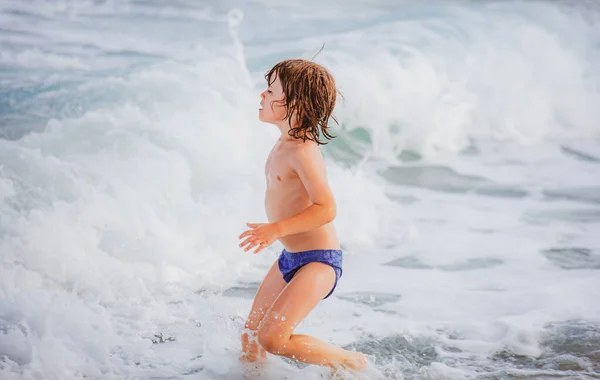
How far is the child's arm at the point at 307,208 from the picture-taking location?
2061 millimetres

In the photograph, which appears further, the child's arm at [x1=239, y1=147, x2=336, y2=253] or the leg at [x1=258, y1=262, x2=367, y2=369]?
the leg at [x1=258, y1=262, x2=367, y2=369]

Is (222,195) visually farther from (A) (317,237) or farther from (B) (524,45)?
(B) (524,45)

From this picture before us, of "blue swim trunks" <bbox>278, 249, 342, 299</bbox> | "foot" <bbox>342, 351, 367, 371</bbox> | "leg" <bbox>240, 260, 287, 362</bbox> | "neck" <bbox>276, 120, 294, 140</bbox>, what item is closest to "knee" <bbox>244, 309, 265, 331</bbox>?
"leg" <bbox>240, 260, 287, 362</bbox>

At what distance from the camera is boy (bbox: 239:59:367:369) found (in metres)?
2.15

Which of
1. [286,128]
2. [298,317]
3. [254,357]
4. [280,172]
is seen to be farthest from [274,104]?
[254,357]

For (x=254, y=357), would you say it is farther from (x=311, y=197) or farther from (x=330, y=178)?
(x=330, y=178)

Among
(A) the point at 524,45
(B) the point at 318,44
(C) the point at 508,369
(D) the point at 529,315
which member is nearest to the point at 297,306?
(C) the point at 508,369

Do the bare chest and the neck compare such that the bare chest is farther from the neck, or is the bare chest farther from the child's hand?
the child's hand

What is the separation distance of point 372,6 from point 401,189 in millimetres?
3337

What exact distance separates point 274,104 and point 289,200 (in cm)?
27

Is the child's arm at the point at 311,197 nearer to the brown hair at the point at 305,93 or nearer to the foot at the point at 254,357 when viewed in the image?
the brown hair at the point at 305,93

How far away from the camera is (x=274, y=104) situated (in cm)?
222

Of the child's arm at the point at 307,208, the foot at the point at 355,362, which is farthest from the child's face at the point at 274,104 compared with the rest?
the foot at the point at 355,362

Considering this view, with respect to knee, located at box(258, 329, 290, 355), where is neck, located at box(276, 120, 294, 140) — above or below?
above
